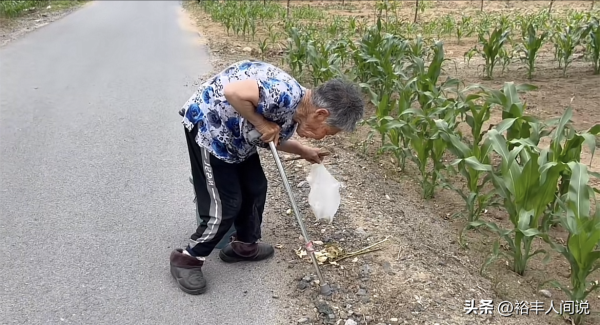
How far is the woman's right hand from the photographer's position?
9.18ft

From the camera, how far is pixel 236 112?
287 centimetres

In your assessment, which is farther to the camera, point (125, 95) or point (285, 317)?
point (125, 95)

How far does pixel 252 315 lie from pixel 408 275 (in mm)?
928

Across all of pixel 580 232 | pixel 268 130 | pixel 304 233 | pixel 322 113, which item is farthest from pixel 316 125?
pixel 580 232

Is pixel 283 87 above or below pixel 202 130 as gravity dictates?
above

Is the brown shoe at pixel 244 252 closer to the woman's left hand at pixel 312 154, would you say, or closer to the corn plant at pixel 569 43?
the woman's left hand at pixel 312 154

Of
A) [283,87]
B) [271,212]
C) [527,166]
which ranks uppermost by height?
[283,87]

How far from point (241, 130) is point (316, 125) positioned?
1.29ft

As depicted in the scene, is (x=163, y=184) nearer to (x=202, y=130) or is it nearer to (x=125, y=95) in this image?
(x=202, y=130)

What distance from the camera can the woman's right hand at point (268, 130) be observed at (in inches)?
110

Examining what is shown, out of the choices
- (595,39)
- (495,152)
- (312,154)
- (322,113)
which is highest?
(322,113)

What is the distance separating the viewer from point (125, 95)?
293 inches

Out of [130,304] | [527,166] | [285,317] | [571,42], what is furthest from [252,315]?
[571,42]

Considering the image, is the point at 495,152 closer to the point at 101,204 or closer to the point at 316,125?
the point at 316,125
